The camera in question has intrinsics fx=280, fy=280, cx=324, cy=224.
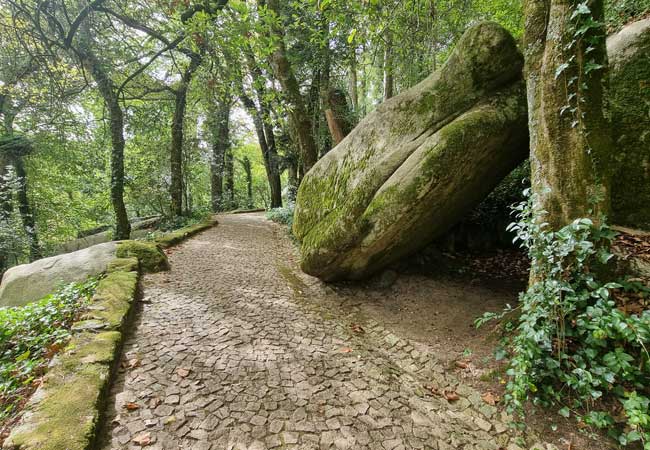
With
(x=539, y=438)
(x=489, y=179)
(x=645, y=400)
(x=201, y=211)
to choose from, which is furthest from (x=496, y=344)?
(x=201, y=211)

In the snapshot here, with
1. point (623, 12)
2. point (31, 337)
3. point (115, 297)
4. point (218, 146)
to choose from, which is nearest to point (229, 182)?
point (218, 146)

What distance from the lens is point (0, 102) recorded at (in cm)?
855

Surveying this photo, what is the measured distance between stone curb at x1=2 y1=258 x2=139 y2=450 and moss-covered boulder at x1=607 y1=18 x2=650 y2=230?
5.81 m

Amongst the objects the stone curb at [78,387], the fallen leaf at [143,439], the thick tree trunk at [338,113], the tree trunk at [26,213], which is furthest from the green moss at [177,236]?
the tree trunk at [26,213]

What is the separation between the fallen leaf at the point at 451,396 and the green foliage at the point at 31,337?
11.7 ft

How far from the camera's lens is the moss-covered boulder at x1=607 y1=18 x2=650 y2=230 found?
10.8 feet

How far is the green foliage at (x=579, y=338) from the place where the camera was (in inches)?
77.9

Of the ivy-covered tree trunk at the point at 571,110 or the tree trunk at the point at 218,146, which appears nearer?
Answer: the ivy-covered tree trunk at the point at 571,110

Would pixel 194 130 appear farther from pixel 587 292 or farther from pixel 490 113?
pixel 587 292

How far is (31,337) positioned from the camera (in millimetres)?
3100

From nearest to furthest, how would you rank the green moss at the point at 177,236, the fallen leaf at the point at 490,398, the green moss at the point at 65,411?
1. the green moss at the point at 65,411
2. the fallen leaf at the point at 490,398
3. the green moss at the point at 177,236

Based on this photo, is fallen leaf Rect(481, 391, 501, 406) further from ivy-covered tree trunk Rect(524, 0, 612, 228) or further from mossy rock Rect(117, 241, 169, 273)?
mossy rock Rect(117, 241, 169, 273)

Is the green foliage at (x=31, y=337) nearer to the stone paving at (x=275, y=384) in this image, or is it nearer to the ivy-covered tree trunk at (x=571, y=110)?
the stone paving at (x=275, y=384)

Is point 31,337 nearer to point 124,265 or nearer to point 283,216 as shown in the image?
point 124,265
